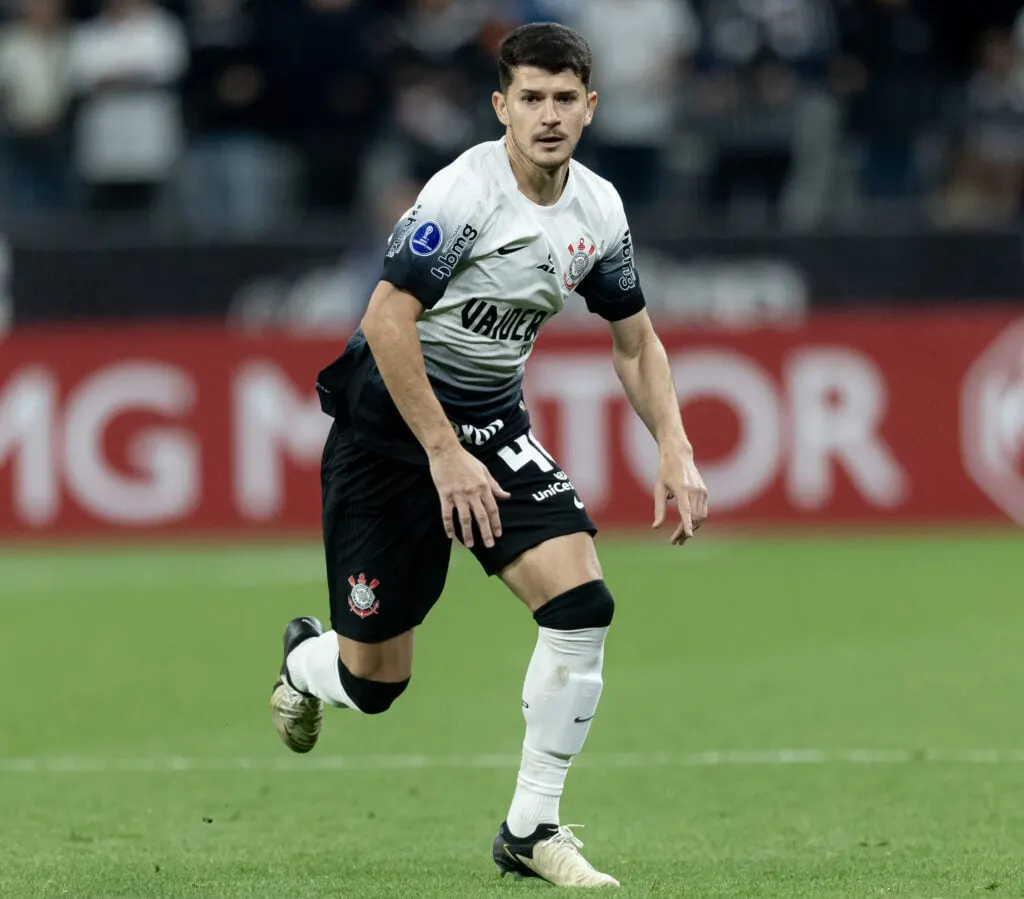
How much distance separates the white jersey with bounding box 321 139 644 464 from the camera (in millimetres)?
6172

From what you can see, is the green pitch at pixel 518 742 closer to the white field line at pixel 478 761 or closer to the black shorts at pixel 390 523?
the white field line at pixel 478 761

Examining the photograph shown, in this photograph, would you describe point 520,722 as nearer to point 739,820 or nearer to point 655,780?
point 655,780

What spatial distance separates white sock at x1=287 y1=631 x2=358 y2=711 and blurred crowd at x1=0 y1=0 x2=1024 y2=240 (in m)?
10.1

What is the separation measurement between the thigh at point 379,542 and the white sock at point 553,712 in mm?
544

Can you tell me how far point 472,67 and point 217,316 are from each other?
3005mm

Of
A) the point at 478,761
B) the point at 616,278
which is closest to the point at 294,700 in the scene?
the point at 478,761

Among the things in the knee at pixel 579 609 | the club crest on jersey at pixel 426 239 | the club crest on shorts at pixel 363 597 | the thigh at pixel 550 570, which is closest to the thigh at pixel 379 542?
the club crest on shorts at pixel 363 597

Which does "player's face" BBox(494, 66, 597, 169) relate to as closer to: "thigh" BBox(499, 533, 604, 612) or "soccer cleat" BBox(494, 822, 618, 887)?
"thigh" BBox(499, 533, 604, 612)

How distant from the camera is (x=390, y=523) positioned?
6.75 meters

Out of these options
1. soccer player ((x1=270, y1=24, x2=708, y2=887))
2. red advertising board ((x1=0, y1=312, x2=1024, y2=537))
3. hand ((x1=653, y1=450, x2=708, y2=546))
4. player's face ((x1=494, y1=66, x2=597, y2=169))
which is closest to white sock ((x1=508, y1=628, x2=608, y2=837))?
soccer player ((x1=270, y1=24, x2=708, y2=887))

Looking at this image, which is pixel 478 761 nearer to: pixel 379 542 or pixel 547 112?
pixel 379 542

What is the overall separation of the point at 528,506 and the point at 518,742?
281 cm

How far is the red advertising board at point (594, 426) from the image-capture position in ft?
52.5

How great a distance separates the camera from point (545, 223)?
6.39 metres
